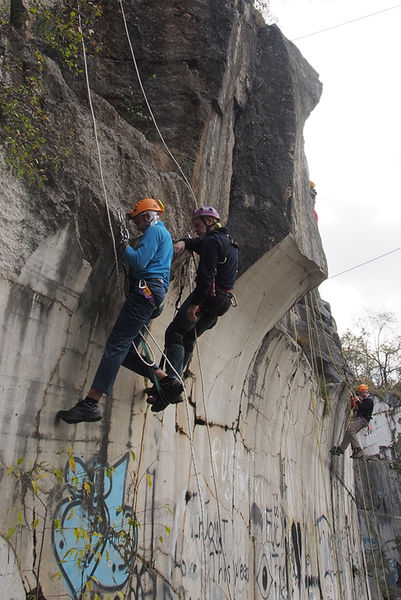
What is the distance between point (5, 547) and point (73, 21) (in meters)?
A: 4.23

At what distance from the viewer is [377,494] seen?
17.3m

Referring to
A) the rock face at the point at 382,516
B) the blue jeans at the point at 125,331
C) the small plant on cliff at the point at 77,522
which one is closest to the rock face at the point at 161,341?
the small plant on cliff at the point at 77,522

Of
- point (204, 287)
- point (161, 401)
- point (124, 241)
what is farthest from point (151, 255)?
point (161, 401)

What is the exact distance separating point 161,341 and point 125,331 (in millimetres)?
1328

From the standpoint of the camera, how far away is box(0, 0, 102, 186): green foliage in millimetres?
3748

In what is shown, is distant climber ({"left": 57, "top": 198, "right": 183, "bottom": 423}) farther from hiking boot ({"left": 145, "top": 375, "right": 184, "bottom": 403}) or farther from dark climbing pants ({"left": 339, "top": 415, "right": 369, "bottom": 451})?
dark climbing pants ({"left": 339, "top": 415, "right": 369, "bottom": 451})

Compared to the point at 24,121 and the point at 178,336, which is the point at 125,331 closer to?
the point at 178,336

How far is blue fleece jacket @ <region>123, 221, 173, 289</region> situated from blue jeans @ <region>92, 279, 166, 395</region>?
8 cm

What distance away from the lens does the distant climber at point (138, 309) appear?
153 inches

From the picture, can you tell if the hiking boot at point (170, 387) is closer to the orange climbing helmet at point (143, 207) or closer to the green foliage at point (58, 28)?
the orange climbing helmet at point (143, 207)

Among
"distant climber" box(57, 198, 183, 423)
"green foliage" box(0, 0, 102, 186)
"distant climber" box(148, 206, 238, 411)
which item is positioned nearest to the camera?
"green foliage" box(0, 0, 102, 186)

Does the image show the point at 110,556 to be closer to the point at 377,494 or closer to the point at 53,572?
the point at 53,572

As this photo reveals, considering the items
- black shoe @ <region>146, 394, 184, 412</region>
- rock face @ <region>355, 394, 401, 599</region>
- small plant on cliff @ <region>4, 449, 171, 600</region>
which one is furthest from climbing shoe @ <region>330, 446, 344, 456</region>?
black shoe @ <region>146, 394, 184, 412</region>

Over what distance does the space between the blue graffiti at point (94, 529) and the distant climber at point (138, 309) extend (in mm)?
563
